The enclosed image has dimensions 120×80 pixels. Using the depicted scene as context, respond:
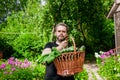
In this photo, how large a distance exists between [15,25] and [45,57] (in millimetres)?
20459

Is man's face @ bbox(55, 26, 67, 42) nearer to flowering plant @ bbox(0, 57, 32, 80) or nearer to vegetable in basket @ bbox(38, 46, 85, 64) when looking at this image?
vegetable in basket @ bbox(38, 46, 85, 64)

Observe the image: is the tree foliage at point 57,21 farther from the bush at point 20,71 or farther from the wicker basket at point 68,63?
the wicker basket at point 68,63

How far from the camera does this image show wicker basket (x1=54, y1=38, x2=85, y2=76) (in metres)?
3.67

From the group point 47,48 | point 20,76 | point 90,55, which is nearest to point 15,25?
point 90,55

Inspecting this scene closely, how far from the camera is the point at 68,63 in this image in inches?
145

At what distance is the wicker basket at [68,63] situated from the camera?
3673 millimetres

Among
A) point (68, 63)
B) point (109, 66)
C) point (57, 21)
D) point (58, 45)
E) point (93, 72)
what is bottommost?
point (93, 72)

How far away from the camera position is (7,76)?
8.87 m

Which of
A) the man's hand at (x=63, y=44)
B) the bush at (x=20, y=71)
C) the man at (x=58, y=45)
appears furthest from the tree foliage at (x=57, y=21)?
the man's hand at (x=63, y=44)

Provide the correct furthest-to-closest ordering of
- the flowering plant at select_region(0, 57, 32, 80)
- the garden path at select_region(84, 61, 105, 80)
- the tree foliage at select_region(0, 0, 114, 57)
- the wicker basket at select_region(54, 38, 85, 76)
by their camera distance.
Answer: the tree foliage at select_region(0, 0, 114, 57), the flowering plant at select_region(0, 57, 32, 80), the garden path at select_region(84, 61, 105, 80), the wicker basket at select_region(54, 38, 85, 76)

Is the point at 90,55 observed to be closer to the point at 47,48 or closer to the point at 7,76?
A: the point at 7,76

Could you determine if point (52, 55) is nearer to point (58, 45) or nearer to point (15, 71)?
point (58, 45)

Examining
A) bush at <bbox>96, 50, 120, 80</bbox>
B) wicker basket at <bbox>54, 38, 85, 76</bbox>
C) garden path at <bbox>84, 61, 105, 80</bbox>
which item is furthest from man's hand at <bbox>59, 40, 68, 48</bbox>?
bush at <bbox>96, 50, 120, 80</bbox>

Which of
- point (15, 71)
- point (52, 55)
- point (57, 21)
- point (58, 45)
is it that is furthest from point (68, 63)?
point (57, 21)
